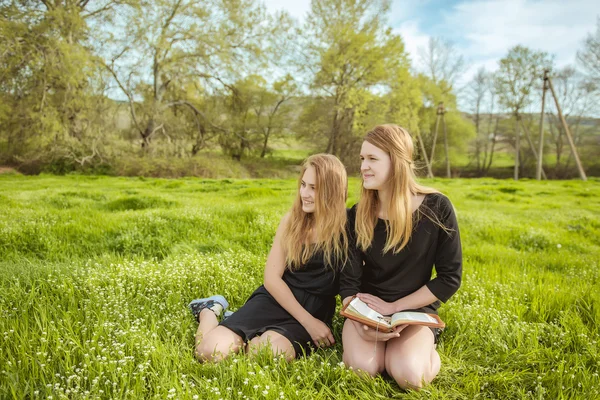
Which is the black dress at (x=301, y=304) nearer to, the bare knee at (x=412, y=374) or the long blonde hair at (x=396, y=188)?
the long blonde hair at (x=396, y=188)

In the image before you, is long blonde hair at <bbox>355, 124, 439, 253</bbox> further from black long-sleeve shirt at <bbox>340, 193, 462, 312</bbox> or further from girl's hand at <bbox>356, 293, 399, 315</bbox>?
girl's hand at <bbox>356, 293, 399, 315</bbox>

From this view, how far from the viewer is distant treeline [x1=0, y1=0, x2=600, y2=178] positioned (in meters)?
17.7

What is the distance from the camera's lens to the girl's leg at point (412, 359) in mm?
2730

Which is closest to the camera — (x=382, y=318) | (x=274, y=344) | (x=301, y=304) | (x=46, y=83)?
(x=382, y=318)

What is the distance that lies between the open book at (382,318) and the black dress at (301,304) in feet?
2.02

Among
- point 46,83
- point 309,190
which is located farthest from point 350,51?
point 309,190

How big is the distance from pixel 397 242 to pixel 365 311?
66 centimetres

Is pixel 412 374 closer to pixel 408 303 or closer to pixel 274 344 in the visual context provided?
pixel 408 303

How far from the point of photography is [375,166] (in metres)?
3.27

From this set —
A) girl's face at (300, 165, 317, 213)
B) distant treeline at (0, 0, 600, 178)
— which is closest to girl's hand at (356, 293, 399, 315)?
girl's face at (300, 165, 317, 213)

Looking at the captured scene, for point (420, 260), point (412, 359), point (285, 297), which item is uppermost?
point (420, 260)

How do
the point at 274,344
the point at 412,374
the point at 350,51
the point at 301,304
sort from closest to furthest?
the point at 412,374 → the point at 274,344 → the point at 301,304 → the point at 350,51

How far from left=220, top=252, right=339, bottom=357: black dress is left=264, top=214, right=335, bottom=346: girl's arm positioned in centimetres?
8

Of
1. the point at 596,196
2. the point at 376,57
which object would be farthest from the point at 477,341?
the point at 376,57
